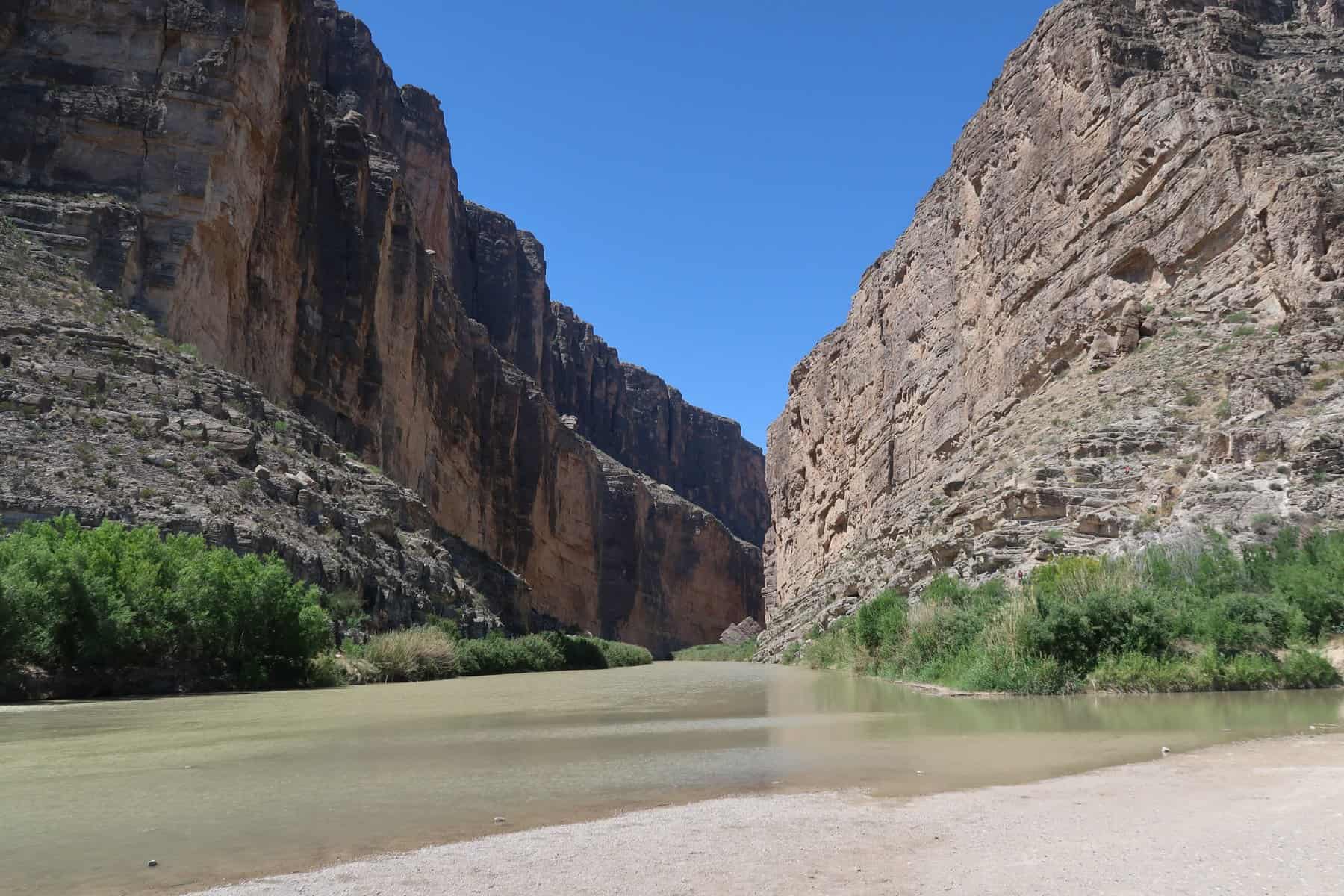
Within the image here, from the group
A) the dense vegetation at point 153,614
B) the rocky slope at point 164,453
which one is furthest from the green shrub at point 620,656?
the dense vegetation at point 153,614

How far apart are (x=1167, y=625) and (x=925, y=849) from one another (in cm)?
1195

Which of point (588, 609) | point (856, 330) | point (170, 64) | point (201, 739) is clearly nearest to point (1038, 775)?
point (201, 739)

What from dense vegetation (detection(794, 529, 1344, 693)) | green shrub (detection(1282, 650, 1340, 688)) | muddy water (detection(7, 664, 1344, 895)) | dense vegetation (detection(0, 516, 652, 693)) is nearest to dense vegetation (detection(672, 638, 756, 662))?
dense vegetation (detection(0, 516, 652, 693))

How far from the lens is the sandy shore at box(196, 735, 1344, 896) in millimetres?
4469

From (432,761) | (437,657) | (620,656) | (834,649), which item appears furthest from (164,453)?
(620,656)

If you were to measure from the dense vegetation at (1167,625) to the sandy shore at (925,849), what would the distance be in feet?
27.2

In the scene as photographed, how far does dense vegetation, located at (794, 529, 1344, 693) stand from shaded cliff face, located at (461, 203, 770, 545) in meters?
75.1

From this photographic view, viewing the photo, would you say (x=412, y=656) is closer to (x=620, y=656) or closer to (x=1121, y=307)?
(x=620, y=656)

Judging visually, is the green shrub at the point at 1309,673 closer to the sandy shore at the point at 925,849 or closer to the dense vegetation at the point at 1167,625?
the dense vegetation at the point at 1167,625

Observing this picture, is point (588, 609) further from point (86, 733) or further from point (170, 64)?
point (86, 733)

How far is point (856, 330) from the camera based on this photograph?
61125 millimetres

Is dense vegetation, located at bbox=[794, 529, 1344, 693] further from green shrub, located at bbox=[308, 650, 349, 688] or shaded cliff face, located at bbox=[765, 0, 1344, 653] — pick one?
green shrub, located at bbox=[308, 650, 349, 688]

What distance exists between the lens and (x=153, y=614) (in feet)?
56.0

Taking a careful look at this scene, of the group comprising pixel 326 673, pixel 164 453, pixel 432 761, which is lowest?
pixel 432 761
